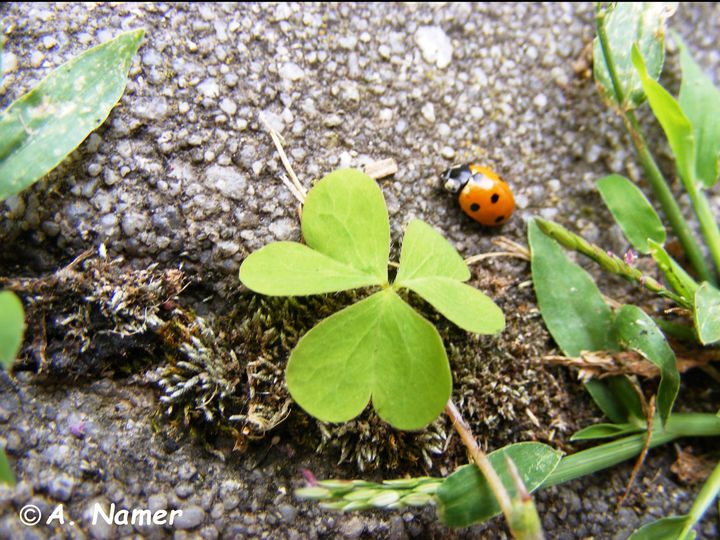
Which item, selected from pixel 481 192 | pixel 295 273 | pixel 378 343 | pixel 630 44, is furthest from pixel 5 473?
pixel 630 44

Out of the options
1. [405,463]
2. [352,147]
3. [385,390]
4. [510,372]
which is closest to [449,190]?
[352,147]

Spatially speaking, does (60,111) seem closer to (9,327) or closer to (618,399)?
(9,327)

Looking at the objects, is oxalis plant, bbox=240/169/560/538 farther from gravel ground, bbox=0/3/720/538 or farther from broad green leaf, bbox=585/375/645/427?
broad green leaf, bbox=585/375/645/427

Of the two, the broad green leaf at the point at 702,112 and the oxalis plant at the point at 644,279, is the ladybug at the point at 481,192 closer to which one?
the oxalis plant at the point at 644,279

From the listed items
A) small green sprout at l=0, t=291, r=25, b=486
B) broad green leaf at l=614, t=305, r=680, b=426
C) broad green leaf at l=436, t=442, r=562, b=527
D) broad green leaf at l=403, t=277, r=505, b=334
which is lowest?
broad green leaf at l=614, t=305, r=680, b=426

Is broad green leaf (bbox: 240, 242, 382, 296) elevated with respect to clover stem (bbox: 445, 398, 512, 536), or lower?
elevated

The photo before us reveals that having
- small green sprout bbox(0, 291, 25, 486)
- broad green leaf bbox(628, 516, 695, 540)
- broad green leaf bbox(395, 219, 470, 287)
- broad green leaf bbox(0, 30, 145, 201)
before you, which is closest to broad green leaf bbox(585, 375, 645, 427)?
broad green leaf bbox(628, 516, 695, 540)
